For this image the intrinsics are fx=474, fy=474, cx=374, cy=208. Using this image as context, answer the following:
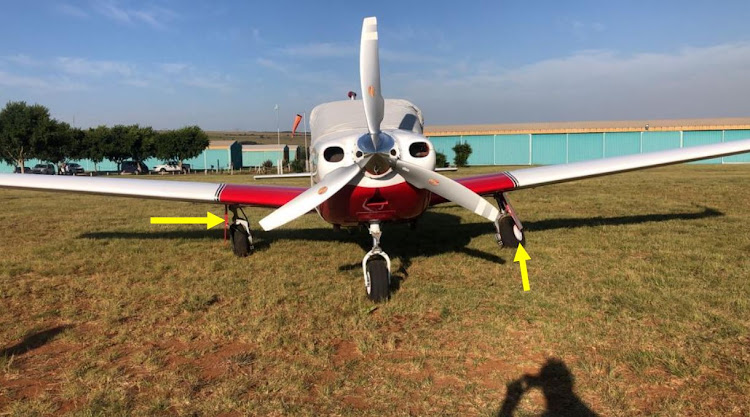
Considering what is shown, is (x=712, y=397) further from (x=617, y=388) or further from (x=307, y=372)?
(x=307, y=372)

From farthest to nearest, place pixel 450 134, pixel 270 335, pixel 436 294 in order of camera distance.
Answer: pixel 450 134, pixel 436 294, pixel 270 335

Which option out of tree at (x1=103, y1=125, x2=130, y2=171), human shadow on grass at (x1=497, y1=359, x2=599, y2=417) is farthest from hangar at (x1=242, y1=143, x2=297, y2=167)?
human shadow on grass at (x1=497, y1=359, x2=599, y2=417)

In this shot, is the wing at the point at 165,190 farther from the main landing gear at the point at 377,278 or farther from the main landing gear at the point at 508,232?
the main landing gear at the point at 508,232

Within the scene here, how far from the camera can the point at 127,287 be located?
694 cm

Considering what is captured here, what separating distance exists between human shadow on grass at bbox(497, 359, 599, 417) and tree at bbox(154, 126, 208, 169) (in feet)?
235

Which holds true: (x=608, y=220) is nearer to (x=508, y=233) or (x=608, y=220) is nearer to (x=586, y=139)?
(x=508, y=233)

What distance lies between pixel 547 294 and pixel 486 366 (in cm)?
228

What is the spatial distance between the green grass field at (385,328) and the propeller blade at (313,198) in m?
1.14

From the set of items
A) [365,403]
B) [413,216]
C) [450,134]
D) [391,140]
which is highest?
[450,134]

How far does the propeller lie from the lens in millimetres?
5570

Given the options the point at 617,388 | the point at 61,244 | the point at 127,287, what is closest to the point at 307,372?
the point at 617,388

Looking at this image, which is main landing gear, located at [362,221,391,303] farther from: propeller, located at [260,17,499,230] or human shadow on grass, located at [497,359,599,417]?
human shadow on grass, located at [497,359,599,417]

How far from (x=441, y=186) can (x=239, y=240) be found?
15.3ft

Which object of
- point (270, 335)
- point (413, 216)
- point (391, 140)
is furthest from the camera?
point (413, 216)
